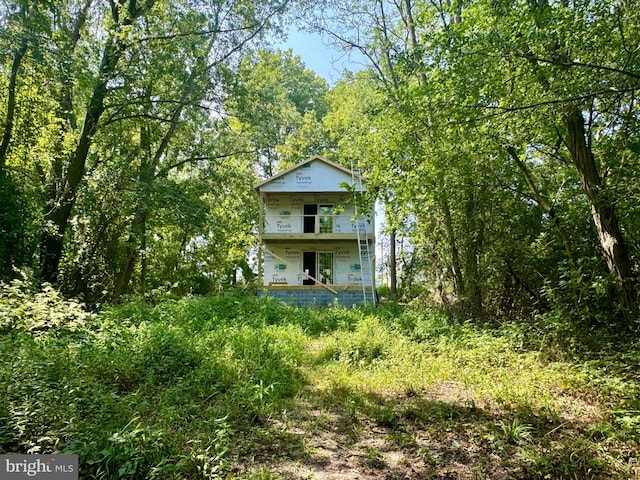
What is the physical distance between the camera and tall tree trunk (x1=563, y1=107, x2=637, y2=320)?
4.40m

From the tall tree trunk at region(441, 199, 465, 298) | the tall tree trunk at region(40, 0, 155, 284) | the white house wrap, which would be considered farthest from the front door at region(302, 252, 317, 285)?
the tall tree trunk at region(40, 0, 155, 284)

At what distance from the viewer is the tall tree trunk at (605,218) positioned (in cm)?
440

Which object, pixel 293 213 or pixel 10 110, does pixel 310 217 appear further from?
pixel 10 110

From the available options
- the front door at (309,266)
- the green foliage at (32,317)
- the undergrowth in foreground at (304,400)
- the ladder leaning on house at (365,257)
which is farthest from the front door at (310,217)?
the green foliage at (32,317)

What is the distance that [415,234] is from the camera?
9.44 m

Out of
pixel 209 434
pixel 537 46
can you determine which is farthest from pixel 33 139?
pixel 537 46

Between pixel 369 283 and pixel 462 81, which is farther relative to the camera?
pixel 369 283

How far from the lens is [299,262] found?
593 inches

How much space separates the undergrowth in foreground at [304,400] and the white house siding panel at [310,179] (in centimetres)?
896

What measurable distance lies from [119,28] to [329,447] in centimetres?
1176

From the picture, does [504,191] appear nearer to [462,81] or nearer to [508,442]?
[462,81]

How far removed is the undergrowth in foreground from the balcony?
784 cm

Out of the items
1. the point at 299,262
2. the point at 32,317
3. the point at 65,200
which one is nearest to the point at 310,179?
the point at 299,262

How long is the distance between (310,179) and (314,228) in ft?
7.50
